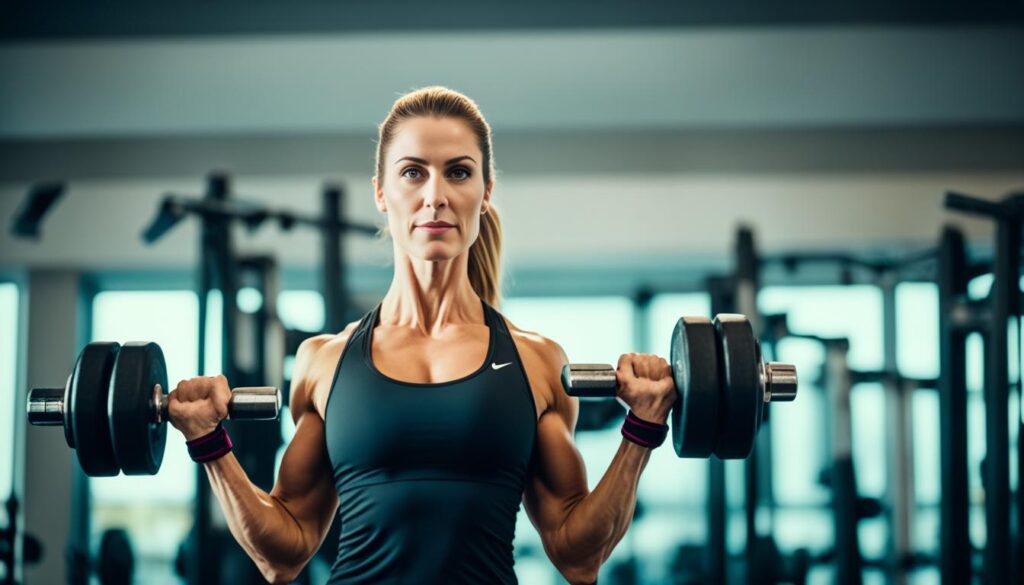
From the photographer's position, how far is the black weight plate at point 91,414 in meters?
1.27

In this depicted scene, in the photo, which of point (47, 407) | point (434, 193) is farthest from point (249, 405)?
point (434, 193)

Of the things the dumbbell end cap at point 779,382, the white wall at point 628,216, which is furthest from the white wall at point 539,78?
the dumbbell end cap at point 779,382

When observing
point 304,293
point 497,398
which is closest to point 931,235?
point 304,293

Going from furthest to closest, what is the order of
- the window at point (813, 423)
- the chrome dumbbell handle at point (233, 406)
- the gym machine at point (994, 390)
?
the window at point (813, 423) < the gym machine at point (994, 390) < the chrome dumbbell handle at point (233, 406)

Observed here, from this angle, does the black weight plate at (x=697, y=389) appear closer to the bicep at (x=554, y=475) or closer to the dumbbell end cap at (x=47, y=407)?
the bicep at (x=554, y=475)

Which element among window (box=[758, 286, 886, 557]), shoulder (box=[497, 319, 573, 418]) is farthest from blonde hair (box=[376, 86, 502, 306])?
window (box=[758, 286, 886, 557])

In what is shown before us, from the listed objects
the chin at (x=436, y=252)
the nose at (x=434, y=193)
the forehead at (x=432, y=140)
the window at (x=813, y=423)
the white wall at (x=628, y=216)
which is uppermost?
the white wall at (x=628, y=216)

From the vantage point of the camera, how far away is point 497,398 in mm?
1265

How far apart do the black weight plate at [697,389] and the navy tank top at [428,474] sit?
20 cm

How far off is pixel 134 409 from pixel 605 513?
60cm

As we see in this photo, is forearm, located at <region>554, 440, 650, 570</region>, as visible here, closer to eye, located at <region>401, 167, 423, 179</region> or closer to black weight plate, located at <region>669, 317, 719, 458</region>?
black weight plate, located at <region>669, 317, 719, 458</region>

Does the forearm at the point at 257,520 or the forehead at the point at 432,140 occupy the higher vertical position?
the forehead at the point at 432,140

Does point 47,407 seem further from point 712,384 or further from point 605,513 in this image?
point 712,384

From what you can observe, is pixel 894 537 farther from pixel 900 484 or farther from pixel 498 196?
pixel 498 196
